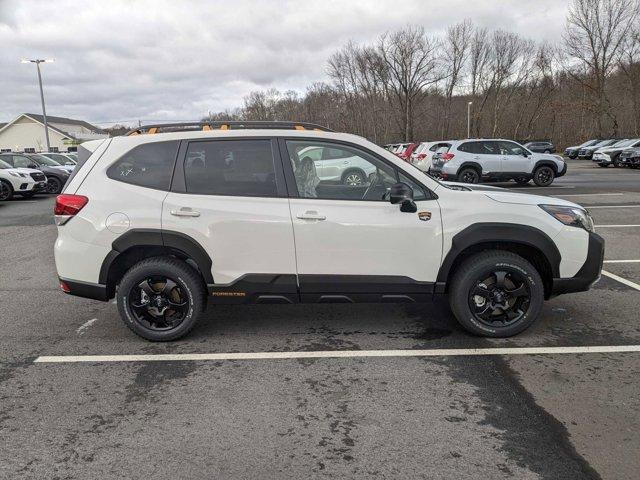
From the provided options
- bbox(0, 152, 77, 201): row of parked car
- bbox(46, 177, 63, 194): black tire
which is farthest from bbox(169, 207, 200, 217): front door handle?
bbox(46, 177, 63, 194): black tire

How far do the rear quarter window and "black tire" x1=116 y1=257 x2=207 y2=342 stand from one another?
2.15 ft

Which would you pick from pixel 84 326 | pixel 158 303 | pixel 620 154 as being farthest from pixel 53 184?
pixel 620 154

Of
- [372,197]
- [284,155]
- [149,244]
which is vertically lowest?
[149,244]

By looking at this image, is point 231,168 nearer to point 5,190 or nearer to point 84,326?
point 84,326

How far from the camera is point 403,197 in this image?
3975 millimetres

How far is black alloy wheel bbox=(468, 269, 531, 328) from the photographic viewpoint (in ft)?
13.9

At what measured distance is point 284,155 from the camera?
4230mm

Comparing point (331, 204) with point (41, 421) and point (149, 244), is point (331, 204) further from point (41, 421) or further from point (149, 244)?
point (41, 421)

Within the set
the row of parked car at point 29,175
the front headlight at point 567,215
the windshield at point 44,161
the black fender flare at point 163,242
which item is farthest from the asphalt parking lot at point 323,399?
the windshield at point 44,161

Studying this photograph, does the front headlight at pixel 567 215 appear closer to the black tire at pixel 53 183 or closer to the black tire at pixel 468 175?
the black tire at pixel 468 175

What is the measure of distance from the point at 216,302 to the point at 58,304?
236 cm

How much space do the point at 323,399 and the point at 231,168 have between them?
6.63ft

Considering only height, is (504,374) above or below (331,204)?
below

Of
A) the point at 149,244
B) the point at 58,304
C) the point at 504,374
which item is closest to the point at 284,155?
the point at 149,244
